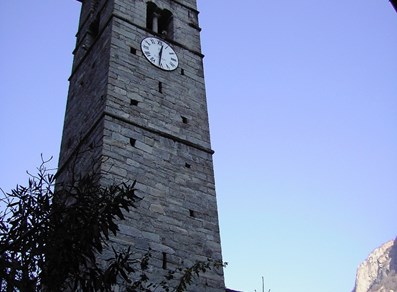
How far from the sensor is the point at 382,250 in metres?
107

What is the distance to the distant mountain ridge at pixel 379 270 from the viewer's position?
93075 millimetres

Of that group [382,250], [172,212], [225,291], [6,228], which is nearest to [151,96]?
[172,212]

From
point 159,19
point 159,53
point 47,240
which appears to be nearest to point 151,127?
point 159,53

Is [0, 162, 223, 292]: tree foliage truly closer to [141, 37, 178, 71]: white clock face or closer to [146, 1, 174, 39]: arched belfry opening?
[141, 37, 178, 71]: white clock face

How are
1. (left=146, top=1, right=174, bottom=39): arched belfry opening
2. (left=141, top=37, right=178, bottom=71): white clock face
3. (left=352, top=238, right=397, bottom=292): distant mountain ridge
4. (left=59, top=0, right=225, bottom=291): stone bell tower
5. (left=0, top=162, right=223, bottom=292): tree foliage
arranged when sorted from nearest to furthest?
(left=0, top=162, right=223, bottom=292): tree foliage
(left=59, top=0, right=225, bottom=291): stone bell tower
(left=141, top=37, right=178, bottom=71): white clock face
(left=146, top=1, right=174, bottom=39): arched belfry opening
(left=352, top=238, right=397, bottom=292): distant mountain ridge

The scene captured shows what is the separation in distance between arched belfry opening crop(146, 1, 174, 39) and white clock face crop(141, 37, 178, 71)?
1.25 meters

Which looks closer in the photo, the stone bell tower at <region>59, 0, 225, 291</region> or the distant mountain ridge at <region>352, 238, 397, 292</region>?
the stone bell tower at <region>59, 0, 225, 291</region>

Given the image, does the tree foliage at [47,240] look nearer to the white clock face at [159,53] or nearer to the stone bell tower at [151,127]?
the stone bell tower at [151,127]

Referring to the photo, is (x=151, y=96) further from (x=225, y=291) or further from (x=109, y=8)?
(x=225, y=291)

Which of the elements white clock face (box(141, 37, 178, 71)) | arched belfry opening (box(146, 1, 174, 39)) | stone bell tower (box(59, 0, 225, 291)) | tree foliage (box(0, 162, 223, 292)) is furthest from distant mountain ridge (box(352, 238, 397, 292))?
tree foliage (box(0, 162, 223, 292))

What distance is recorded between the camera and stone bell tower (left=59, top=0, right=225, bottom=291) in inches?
401

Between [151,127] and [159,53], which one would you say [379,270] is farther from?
[151,127]

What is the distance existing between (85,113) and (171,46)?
3199mm

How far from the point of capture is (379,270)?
10306 centimetres
